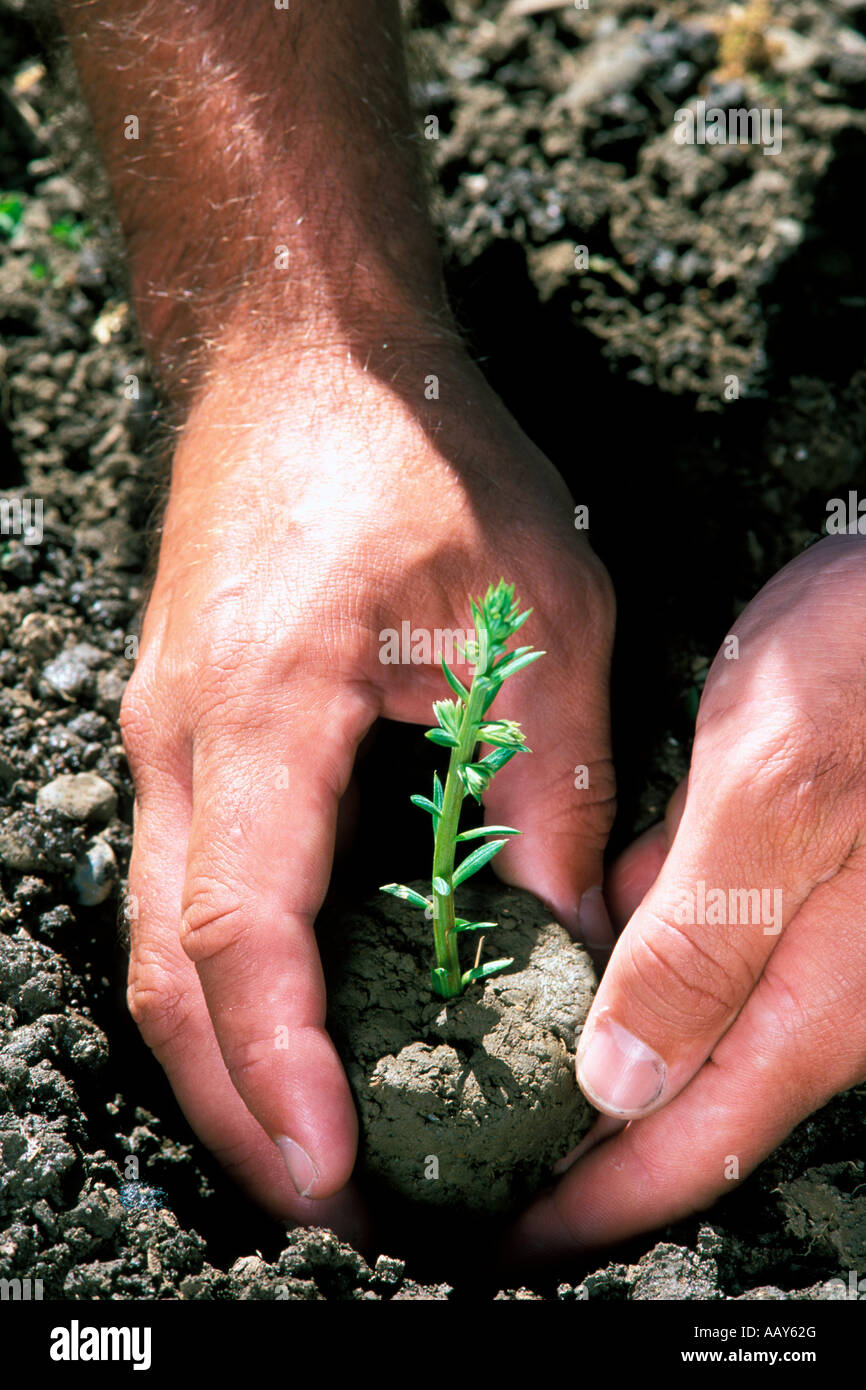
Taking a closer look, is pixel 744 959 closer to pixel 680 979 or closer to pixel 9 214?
pixel 680 979

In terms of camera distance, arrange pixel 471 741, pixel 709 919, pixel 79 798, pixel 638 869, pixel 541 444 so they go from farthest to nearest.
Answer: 1. pixel 541 444
2. pixel 79 798
3. pixel 638 869
4. pixel 709 919
5. pixel 471 741

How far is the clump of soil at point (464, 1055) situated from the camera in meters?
2.10

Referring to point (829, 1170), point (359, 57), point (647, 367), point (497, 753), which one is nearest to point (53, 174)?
point (359, 57)

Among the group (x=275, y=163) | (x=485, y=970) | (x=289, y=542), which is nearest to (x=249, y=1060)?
(x=485, y=970)

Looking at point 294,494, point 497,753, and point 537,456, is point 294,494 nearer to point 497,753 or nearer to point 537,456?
point 537,456

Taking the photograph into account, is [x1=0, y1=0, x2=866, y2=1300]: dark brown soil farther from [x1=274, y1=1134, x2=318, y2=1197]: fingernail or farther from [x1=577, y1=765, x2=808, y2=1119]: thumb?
[x1=577, y1=765, x2=808, y2=1119]: thumb

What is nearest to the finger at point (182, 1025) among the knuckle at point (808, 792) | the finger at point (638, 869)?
the finger at point (638, 869)

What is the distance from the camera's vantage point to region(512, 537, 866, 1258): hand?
2021 mm

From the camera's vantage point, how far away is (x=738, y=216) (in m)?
3.82

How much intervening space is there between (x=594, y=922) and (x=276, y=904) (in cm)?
69

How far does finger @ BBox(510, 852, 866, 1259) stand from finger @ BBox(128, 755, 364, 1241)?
1.46 feet

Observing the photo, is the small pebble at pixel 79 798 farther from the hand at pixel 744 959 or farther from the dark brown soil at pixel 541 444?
the hand at pixel 744 959

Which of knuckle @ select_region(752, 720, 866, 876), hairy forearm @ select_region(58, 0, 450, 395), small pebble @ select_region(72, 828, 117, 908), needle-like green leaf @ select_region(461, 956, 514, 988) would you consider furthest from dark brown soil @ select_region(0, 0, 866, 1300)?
knuckle @ select_region(752, 720, 866, 876)

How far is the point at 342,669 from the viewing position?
7.40 feet
